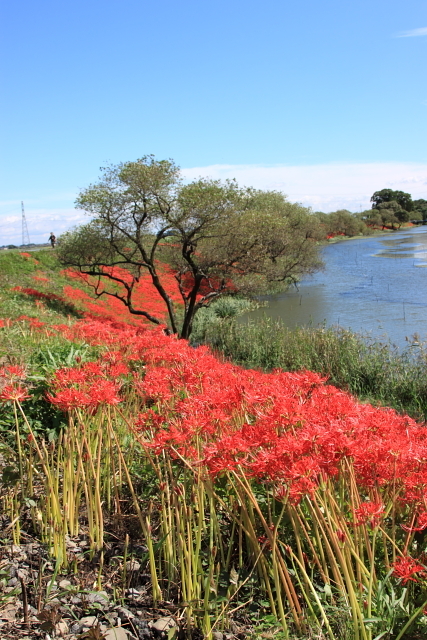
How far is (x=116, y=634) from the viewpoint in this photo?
2314mm

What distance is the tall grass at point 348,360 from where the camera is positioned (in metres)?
10.8

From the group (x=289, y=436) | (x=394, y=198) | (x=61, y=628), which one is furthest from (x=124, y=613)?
(x=394, y=198)

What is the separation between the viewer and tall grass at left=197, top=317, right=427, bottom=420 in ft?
35.4

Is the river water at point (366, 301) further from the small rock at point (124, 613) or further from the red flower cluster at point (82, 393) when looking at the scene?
the small rock at point (124, 613)

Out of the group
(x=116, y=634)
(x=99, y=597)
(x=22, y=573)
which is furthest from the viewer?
(x=22, y=573)

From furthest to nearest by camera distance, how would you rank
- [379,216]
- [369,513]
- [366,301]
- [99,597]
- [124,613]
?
[379,216]
[366,301]
[99,597]
[124,613]
[369,513]

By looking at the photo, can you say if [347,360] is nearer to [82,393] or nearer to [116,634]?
[82,393]

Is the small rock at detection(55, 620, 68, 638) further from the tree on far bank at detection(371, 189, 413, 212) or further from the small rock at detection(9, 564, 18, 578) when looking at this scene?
the tree on far bank at detection(371, 189, 413, 212)

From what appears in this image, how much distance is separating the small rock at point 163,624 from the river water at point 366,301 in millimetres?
12804

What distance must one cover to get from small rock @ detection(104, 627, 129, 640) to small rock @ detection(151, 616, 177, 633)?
0.14m

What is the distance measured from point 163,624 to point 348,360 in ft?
34.0

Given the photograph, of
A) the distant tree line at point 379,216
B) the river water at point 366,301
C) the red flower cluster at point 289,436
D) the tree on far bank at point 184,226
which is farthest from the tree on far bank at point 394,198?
the red flower cluster at point 289,436

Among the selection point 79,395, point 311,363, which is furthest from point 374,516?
point 311,363

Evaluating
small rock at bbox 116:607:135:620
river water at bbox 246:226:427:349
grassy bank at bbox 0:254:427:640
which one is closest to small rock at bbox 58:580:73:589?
grassy bank at bbox 0:254:427:640
